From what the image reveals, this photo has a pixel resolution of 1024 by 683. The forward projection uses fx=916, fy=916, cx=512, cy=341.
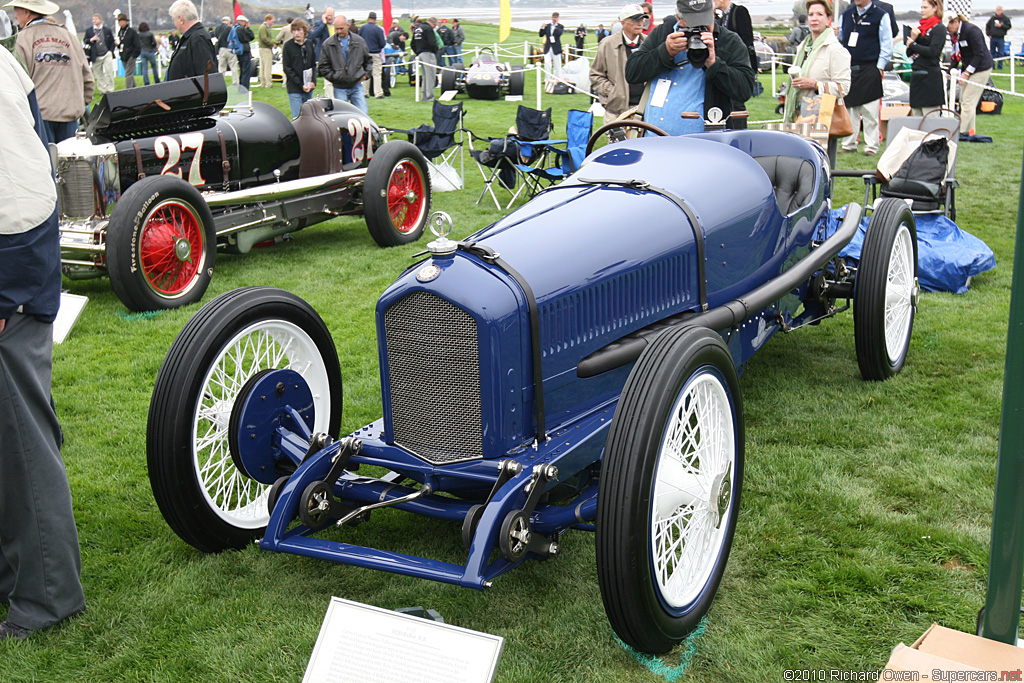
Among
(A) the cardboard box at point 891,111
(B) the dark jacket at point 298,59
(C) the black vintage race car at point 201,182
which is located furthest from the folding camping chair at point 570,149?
(A) the cardboard box at point 891,111

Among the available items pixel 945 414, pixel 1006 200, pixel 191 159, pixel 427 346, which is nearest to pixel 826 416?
pixel 945 414

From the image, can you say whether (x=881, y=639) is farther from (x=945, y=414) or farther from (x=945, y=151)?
(x=945, y=151)

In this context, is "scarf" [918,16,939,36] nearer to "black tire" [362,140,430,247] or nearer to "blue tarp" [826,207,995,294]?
"blue tarp" [826,207,995,294]

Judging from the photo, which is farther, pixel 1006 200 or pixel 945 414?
pixel 1006 200

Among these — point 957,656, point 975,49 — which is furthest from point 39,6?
point 975,49

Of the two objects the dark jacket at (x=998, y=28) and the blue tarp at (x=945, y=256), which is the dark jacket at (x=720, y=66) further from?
the dark jacket at (x=998, y=28)

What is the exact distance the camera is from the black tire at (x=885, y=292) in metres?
4.72

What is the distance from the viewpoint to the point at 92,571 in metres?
3.39

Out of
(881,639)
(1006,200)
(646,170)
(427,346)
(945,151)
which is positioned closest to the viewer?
(881,639)

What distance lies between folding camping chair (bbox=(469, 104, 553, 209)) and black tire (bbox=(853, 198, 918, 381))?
5.11 meters

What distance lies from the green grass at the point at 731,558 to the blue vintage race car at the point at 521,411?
8.3 inches

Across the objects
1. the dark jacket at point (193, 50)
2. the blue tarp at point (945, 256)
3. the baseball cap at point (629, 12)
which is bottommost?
the blue tarp at point (945, 256)

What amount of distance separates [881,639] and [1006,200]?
27.4 feet

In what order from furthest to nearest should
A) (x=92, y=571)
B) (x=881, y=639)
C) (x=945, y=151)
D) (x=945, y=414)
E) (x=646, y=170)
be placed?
(x=945, y=151), (x=945, y=414), (x=646, y=170), (x=92, y=571), (x=881, y=639)
